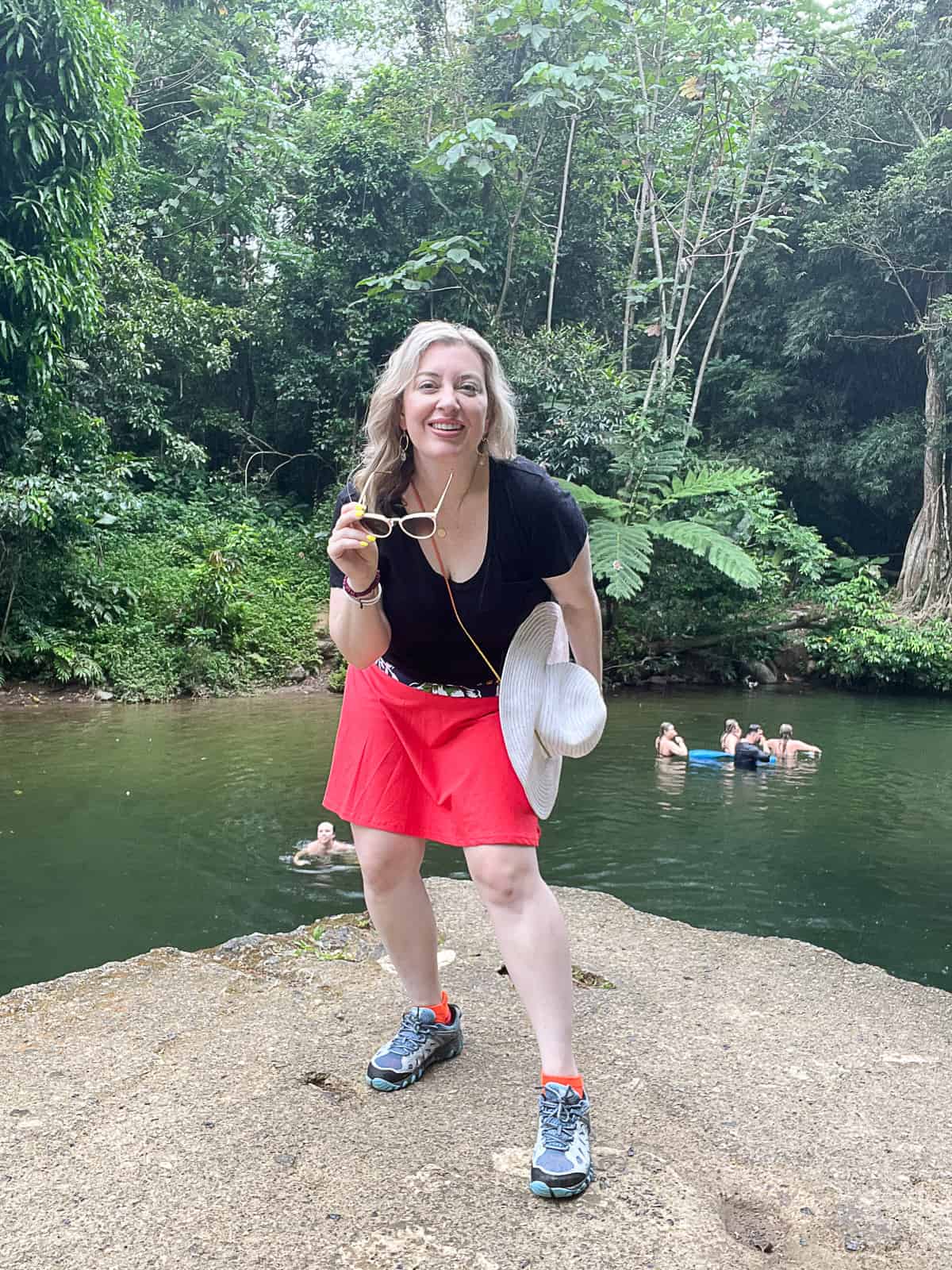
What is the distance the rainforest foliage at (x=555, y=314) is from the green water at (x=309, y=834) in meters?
2.87

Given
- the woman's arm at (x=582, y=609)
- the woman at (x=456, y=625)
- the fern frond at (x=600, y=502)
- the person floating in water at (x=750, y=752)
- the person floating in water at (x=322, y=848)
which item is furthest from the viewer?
the fern frond at (x=600, y=502)

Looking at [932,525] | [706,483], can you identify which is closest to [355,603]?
[706,483]

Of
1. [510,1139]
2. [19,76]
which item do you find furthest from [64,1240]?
[19,76]

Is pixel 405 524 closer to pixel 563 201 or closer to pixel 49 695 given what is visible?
pixel 49 695

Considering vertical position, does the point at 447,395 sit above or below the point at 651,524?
above

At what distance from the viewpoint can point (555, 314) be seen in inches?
682

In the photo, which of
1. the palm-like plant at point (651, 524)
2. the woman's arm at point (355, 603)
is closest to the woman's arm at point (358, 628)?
the woman's arm at point (355, 603)

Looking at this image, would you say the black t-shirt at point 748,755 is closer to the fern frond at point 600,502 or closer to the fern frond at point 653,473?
the fern frond at point 600,502

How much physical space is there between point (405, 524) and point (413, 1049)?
1.20 metres

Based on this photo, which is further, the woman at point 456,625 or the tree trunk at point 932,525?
the tree trunk at point 932,525

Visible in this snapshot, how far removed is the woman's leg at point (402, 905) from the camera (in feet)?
7.08

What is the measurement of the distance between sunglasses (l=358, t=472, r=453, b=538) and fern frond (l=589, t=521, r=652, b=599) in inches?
399

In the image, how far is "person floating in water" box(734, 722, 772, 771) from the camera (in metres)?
8.85

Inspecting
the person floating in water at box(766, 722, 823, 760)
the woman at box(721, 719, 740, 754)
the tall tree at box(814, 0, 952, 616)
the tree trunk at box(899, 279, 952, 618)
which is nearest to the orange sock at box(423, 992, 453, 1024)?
the woman at box(721, 719, 740, 754)
